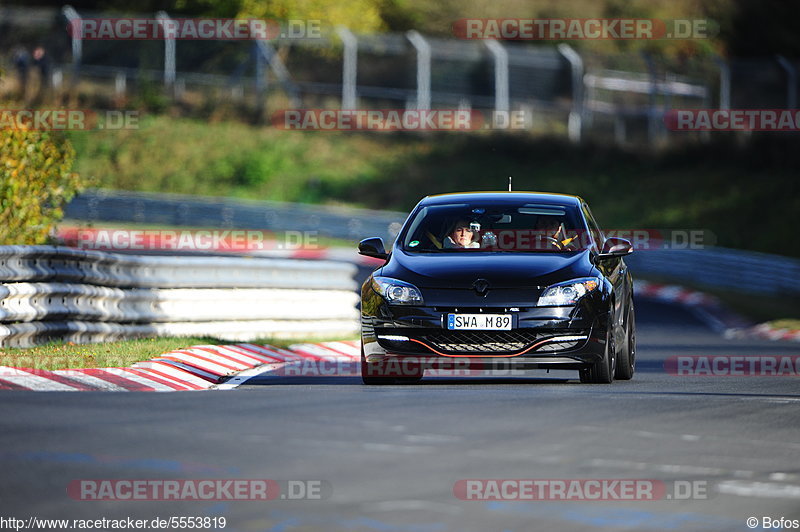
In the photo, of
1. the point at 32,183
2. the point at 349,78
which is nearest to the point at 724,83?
the point at 349,78

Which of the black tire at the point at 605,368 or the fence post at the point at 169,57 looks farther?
the fence post at the point at 169,57

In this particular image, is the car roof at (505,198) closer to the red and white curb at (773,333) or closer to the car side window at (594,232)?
the car side window at (594,232)

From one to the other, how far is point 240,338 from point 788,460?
1067cm

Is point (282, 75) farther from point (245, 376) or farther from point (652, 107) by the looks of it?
point (245, 376)

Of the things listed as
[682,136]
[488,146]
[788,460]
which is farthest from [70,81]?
[788,460]

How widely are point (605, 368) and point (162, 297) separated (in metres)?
6.01

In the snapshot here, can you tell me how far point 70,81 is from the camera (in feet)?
167

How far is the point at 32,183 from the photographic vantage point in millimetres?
18250

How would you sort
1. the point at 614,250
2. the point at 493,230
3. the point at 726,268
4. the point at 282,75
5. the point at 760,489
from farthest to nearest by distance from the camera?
the point at 282,75 → the point at 726,268 → the point at 493,230 → the point at 614,250 → the point at 760,489

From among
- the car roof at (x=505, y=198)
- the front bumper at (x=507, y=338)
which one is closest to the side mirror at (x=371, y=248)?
the front bumper at (x=507, y=338)

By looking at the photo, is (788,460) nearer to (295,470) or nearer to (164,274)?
(295,470)

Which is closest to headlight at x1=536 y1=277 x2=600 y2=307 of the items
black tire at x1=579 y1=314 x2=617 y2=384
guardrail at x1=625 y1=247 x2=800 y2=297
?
black tire at x1=579 y1=314 x2=617 y2=384

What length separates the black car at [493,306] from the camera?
1248 cm

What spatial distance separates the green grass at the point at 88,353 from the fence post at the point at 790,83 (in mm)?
27066
